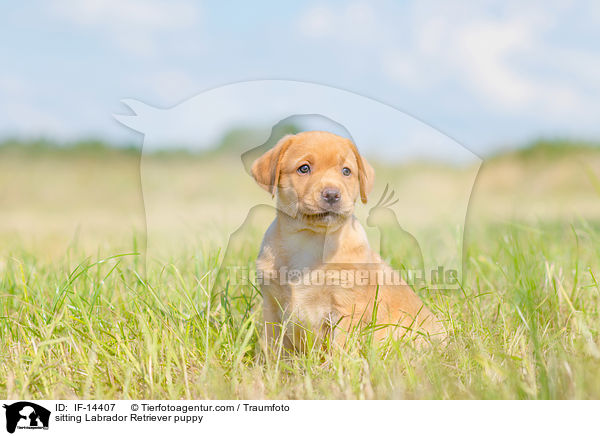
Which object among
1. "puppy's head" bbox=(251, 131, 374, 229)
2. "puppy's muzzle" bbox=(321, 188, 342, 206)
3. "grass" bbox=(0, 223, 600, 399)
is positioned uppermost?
"puppy's head" bbox=(251, 131, 374, 229)

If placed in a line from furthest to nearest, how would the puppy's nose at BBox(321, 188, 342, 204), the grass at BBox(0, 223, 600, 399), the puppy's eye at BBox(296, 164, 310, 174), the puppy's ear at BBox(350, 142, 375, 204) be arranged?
the puppy's ear at BBox(350, 142, 375, 204) < the puppy's eye at BBox(296, 164, 310, 174) < the puppy's nose at BBox(321, 188, 342, 204) < the grass at BBox(0, 223, 600, 399)

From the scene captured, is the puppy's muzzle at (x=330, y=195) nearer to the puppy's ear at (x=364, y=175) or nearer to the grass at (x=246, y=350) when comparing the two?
the puppy's ear at (x=364, y=175)

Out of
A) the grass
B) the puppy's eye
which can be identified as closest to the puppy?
the puppy's eye

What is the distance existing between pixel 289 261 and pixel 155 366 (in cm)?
92

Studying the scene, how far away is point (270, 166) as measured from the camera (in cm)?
315

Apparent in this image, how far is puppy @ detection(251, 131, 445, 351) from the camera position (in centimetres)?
307

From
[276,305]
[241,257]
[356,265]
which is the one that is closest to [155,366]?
[276,305]

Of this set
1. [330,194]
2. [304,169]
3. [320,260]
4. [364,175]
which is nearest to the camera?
[330,194]

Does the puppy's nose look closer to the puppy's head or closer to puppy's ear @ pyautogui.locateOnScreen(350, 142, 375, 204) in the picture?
the puppy's head

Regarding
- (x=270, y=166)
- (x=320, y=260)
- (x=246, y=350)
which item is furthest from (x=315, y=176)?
(x=246, y=350)

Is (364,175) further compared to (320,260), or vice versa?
(320,260)

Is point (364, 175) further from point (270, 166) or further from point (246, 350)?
point (246, 350)

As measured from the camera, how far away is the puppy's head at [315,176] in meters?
3.01

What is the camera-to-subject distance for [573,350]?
10.2 feet
